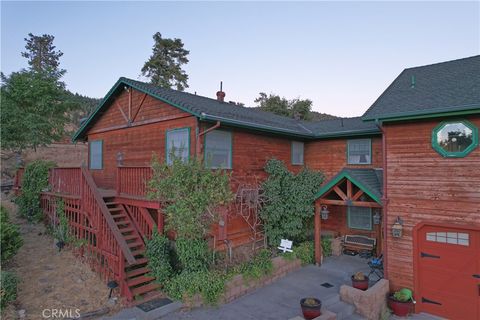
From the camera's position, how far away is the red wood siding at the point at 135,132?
32.7 feet

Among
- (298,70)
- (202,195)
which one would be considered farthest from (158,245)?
(298,70)

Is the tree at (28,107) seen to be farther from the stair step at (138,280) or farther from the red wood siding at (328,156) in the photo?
the red wood siding at (328,156)

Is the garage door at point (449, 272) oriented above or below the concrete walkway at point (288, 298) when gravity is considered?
above

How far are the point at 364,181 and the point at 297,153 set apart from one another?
440 centimetres

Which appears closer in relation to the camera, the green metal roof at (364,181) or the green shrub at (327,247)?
the green metal roof at (364,181)

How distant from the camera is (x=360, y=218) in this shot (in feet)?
40.7

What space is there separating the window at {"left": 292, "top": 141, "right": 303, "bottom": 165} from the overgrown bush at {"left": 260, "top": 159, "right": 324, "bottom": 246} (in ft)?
7.17

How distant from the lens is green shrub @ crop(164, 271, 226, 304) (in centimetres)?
719

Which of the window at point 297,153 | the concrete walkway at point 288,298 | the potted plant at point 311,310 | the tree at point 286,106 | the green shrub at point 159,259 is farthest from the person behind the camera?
the tree at point 286,106

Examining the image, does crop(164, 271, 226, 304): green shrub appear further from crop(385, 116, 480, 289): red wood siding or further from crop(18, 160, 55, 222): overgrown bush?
crop(18, 160, 55, 222): overgrown bush

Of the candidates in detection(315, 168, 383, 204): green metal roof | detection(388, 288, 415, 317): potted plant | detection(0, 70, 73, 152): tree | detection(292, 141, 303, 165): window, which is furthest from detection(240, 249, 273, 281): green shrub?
detection(0, 70, 73, 152): tree

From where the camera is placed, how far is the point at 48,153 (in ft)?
85.4

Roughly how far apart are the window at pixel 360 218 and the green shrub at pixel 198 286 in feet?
24.4

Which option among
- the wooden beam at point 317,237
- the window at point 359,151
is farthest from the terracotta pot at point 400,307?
the window at point 359,151
